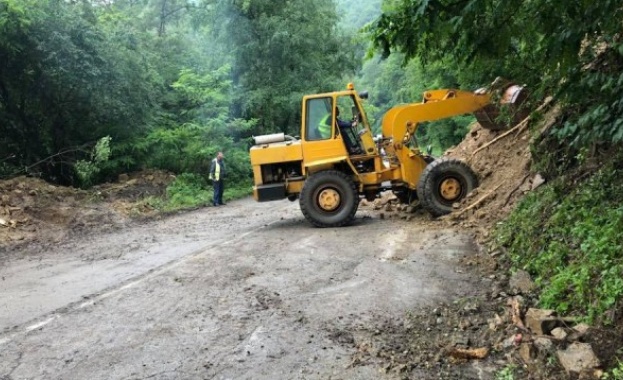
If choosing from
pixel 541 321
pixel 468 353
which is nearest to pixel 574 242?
pixel 541 321

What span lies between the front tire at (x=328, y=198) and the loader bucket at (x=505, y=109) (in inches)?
125

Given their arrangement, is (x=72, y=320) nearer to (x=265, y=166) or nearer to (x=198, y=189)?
(x=265, y=166)

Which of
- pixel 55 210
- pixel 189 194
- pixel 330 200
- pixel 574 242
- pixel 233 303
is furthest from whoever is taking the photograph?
pixel 189 194

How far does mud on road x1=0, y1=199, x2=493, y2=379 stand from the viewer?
4461 millimetres

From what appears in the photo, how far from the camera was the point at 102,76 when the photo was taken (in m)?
17.3

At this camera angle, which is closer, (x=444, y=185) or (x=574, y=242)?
(x=574, y=242)

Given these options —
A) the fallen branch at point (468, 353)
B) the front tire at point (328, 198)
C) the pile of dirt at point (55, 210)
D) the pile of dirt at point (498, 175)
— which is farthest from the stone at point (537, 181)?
the pile of dirt at point (55, 210)

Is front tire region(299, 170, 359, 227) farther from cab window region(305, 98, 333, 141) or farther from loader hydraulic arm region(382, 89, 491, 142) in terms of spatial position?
loader hydraulic arm region(382, 89, 491, 142)

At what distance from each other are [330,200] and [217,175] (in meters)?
7.30

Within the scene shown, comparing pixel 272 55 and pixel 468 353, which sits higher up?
pixel 272 55

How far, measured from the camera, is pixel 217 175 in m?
17.7

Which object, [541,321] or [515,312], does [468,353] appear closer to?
[541,321]

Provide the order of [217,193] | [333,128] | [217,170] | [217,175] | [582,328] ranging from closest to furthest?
[582,328] < [333,128] < [217,170] < [217,175] < [217,193]

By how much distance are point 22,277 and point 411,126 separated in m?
7.53
